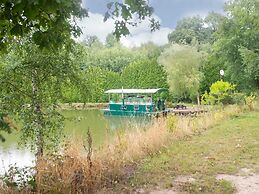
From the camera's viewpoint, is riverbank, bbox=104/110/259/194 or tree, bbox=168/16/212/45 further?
tree, bbox=168/16/212/45

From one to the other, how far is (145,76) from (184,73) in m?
5.23

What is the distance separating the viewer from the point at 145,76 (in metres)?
30.4

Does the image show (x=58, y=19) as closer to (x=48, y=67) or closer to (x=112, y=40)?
(x=48, y=67)

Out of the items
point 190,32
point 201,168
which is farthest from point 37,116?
point 190,32

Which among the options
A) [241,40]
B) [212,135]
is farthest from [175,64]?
[212,135]

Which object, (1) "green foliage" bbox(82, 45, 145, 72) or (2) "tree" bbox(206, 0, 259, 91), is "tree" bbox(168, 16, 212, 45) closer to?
(1) "green foliage" bbox(82, 45, 145, 72)

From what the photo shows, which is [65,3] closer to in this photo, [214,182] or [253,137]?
[214,182]

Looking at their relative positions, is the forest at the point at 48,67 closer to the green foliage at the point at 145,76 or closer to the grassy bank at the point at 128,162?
the grassy bank at the point at 128,162

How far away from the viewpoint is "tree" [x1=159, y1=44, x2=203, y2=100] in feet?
82.6

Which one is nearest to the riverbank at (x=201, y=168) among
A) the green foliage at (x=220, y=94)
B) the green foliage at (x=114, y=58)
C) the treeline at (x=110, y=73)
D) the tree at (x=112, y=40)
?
the treeline at (x=110, y=73)

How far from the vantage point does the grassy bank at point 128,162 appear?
4.38 meters

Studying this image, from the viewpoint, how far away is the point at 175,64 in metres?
26.5

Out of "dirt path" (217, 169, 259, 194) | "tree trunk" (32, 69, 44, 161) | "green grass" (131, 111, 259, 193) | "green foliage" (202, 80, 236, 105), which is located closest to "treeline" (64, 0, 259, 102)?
"tree trunk" (32, 69, 44, 161)

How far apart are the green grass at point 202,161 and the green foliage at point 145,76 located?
21098 mm
